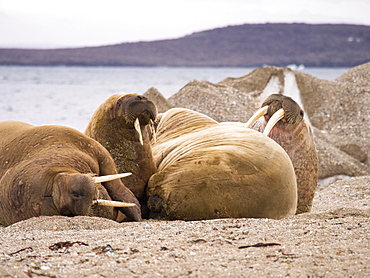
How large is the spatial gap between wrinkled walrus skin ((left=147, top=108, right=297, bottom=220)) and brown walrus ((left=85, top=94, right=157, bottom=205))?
0.37 ft

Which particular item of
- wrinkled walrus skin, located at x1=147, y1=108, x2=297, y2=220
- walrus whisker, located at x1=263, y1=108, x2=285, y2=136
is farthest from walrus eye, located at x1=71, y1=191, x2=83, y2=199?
walrus whisker, located at x1=263, y1=108, x2=285, y2=136

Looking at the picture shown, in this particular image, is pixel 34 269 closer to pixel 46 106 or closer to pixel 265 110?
pixel 265 110

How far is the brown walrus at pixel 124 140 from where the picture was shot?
169 inches

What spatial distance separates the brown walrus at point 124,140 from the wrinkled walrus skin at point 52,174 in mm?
280

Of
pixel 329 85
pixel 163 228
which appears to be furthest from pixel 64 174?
pixel 329 85

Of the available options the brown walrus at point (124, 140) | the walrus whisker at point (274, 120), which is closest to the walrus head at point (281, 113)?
the walrus whisker at point (274, 120)

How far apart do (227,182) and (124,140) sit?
35.0 inches

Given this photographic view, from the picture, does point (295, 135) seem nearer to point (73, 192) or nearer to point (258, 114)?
point (258, 114)

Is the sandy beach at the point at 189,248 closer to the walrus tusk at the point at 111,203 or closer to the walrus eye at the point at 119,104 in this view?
the walrus tusk at the point at 111,203

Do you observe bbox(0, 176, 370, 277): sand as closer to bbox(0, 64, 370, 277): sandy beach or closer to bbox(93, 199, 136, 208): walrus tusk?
bbox(0, 64, 370, 277): sandy beach

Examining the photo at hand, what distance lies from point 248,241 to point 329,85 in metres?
11.1

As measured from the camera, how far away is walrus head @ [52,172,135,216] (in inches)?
135

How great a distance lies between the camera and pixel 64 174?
3.51 metres

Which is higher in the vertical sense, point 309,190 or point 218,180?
point 218,180
